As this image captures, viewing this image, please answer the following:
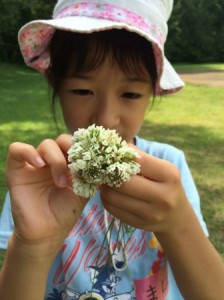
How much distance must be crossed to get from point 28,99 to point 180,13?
21219 mm

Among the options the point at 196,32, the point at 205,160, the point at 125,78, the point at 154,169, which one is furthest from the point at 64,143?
the point at 196,32

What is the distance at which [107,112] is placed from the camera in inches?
46.1

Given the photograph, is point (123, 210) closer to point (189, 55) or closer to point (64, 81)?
point (64, 81)

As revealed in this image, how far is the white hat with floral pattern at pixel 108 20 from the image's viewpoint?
3.90 ft

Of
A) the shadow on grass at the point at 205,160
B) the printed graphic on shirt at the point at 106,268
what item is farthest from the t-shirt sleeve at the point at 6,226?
the shadow on grass at the point at 205,160

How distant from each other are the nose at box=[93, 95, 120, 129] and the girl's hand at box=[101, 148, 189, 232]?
0.85 feet

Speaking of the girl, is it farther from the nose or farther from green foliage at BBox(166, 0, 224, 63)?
green foliage at BBox(166, 0, 224, 63)

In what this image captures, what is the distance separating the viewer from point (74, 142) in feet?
3.05

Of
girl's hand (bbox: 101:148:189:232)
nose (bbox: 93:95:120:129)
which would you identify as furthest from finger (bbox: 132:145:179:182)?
nose (bbox: 93:95:120:129)

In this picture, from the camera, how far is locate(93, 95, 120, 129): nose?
117 cm

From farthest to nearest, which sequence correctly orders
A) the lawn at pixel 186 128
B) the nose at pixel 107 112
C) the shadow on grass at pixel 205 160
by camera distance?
the lawn at pixel 186 128 < the shadow on grass at pixel 205 160 < the nose at pixel 107 112

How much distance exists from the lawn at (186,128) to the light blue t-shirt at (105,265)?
0.58 meters

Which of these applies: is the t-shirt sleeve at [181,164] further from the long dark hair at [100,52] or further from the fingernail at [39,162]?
the fingernail at [39,162]

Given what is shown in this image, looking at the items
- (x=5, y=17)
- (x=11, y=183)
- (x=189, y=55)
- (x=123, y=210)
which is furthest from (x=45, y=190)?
(x=189, y=55)
